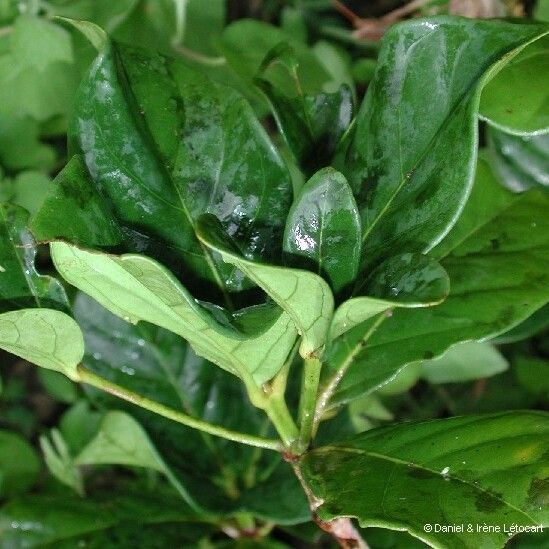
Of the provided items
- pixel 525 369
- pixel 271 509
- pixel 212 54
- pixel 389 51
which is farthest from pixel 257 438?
pixel 212 54

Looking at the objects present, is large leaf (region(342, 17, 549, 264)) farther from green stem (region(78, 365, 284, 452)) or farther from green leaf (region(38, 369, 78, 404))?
green leaf (region(38, 369, 78, 404))

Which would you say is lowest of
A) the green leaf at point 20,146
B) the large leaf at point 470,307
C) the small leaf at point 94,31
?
the green leaf at point 20,146

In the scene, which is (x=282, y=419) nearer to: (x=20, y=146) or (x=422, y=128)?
(x=422, y=128)

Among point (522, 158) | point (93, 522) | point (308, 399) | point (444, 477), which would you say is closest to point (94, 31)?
point (308, 399)

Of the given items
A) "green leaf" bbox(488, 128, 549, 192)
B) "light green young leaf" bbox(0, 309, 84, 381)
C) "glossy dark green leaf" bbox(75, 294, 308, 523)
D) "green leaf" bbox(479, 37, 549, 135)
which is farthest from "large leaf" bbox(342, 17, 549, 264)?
"green leaf" bbox(488, 128, 549, 192)

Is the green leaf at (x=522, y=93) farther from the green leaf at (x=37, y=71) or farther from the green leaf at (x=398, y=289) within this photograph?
the green leaf at (x=37, y=71)

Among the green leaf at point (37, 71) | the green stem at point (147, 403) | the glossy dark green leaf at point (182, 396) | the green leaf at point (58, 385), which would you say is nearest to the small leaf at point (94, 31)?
the green stem at point (147, 403)
